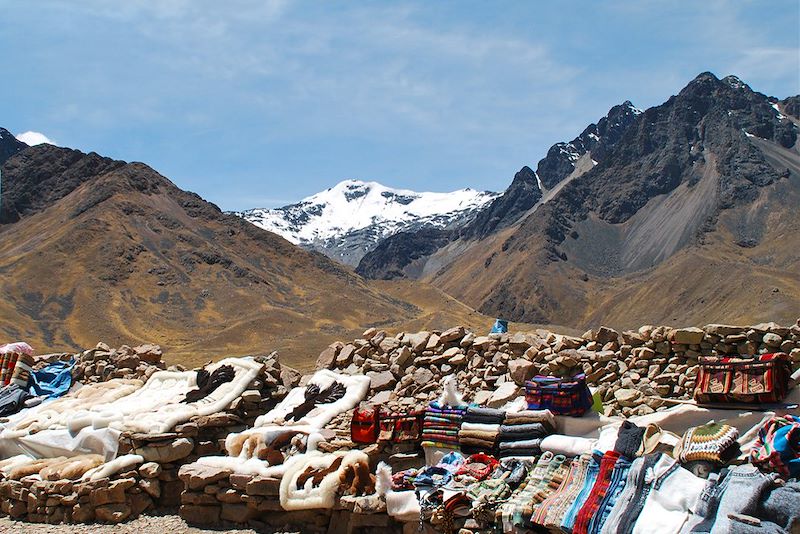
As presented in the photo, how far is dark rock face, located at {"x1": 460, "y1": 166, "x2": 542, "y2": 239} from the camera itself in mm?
158875

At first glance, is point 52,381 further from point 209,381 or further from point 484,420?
point 484,420

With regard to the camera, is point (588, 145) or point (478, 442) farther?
point (588, 145)

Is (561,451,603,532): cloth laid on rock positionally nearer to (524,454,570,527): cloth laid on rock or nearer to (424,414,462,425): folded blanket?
(524,454,570,527): cloth laid on rock

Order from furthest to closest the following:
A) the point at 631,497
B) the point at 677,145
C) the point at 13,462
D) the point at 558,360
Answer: the point at 677,145 → the point at 13,462 → the point at 558,360 → the point at 631,497

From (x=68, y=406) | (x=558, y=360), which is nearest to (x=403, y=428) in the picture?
(x=558, y=360)

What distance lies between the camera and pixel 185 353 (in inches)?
1794

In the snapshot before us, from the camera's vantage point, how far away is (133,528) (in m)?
7.97

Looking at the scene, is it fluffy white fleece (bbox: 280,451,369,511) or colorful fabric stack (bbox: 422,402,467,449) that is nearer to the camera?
fluffy white fleece (bbox: 280,451,369,511)

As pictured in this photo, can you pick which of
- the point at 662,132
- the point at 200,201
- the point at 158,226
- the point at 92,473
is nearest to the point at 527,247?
the point at 662,132

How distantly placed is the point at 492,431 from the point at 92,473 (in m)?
4.70

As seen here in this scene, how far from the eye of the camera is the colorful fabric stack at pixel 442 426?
757 cm

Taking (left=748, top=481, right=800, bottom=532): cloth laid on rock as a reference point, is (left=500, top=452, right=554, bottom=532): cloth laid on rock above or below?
below

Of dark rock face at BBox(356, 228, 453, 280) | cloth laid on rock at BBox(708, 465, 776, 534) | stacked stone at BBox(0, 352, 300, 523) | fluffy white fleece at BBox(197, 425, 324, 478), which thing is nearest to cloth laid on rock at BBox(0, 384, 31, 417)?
stacked stone at BBox(0, 352, 300, 523)

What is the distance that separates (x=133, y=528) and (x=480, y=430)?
12.8 ft
